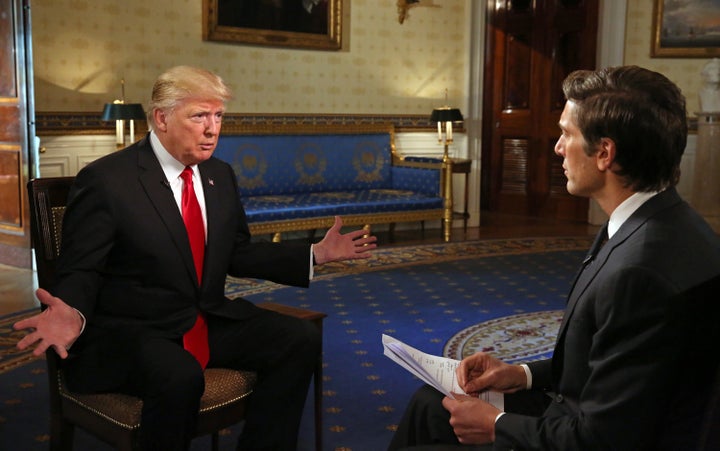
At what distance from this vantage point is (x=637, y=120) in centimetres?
174

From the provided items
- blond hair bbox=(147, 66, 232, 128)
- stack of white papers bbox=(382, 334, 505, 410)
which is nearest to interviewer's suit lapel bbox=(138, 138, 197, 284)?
blond hair bbox=(147, 66, 232, 128)

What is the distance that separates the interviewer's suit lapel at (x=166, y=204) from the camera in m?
2.72

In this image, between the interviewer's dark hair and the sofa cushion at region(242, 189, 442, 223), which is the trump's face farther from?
the sofa cushion at region(242, 189, 442, 223)

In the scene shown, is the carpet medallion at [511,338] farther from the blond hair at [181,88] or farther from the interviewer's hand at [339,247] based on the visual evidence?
the blond hair at [181,88]

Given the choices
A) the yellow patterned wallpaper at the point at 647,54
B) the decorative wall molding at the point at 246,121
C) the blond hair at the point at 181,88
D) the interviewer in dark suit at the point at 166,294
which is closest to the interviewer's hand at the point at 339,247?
the interviewer in dark suit at the point at 166,294

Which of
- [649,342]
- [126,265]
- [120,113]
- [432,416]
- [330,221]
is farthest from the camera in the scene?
[330,221]

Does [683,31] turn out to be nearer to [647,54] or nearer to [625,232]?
[647,54]

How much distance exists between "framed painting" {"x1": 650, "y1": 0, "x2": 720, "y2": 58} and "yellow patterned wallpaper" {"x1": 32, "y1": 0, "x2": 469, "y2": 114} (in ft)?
7.32

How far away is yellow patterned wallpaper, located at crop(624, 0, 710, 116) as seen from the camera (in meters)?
9.83

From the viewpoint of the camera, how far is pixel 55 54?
7.22m

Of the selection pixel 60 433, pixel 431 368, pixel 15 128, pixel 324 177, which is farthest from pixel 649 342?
pixel 324 177

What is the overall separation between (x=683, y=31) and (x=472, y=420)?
29.5ft

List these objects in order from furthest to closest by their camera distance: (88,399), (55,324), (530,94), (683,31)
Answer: (530,94) → (683,31) → (88,399) → (55,324)

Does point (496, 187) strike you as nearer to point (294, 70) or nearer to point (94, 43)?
point (294, 70)
